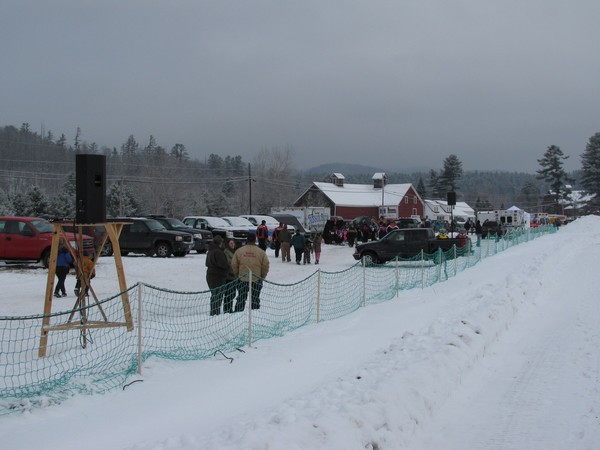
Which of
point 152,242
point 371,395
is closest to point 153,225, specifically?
point 152,242

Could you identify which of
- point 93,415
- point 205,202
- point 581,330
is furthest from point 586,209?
point 93,415

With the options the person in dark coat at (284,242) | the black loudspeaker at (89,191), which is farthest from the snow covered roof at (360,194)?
the black loudspeaker at (89,191)

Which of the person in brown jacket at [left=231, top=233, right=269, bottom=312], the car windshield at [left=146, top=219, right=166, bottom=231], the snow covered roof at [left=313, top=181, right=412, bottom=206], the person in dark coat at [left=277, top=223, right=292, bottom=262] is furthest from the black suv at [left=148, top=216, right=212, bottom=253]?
the snow covered roof at [left=313, top=181, right=412, bottom=206]

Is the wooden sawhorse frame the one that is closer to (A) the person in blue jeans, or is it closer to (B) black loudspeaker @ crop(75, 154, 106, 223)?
(B) black loudspeaker @ crop(75, 154, 106, 223)

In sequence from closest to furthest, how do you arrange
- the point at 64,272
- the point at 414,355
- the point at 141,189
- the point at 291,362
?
1. the point at 414,355
2. the point at 291,362
3. the point at 64,272
4. the point at 141,189

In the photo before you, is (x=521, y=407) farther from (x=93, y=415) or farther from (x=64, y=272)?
(x=64, y=272)

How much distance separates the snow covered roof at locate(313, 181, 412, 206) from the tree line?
9647mm

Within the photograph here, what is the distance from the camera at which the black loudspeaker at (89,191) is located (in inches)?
339

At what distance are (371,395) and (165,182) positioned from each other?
6974 cm

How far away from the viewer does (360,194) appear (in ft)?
262

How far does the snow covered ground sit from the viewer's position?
5.19 metres

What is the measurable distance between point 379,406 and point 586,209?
10877 cm

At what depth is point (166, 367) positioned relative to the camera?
7531 millimetres

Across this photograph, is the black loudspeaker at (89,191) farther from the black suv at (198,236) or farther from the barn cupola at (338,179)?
the barn cupola at (338,179)
